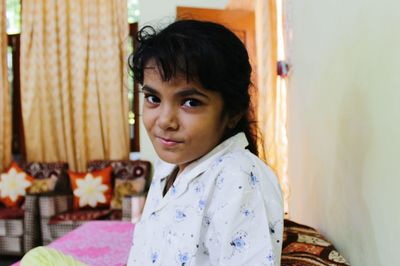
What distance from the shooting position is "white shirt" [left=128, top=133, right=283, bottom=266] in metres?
0.76

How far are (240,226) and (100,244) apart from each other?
125 centimetres

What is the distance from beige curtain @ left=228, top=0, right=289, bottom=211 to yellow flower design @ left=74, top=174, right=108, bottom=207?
80.5 inches

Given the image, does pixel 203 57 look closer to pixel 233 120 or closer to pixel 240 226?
pixel 233 120

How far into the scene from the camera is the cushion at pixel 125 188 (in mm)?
3715

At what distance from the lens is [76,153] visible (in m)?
4.21

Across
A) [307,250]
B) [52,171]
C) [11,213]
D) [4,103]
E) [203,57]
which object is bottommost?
[11,213]

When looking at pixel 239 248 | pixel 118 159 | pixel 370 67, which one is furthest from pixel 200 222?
pixel 118 159

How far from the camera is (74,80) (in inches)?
164

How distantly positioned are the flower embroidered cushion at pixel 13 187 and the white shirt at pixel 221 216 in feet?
10.7

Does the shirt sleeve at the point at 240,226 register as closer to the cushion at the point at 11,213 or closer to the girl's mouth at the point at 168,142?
the girl's mouth at the point at 168,142

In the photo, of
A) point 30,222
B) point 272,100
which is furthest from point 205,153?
point 30,222

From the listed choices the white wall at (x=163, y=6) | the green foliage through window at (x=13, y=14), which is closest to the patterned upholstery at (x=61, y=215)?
the white wall at (x=163, y=6)

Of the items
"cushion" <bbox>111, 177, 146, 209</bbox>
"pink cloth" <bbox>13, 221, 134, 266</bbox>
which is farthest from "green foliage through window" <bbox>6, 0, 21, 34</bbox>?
"pink cloth" <bbox>13, 221, 134, 266</bbox>

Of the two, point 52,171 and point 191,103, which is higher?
point 191,103
